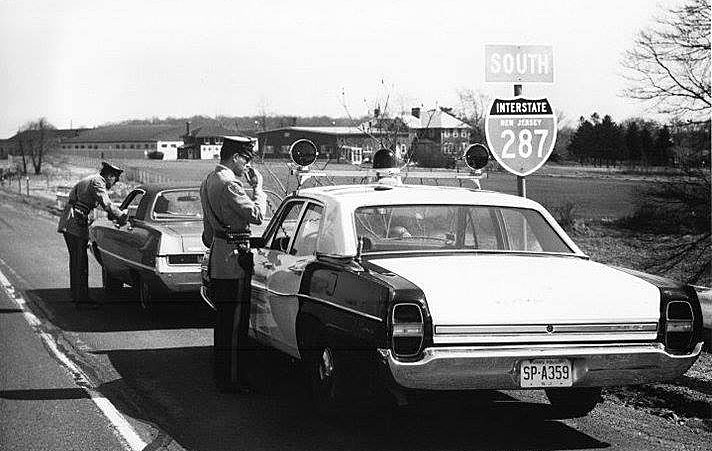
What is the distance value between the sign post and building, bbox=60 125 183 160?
433 ft

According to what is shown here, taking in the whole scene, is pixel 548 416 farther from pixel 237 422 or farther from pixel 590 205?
pixel 590 205

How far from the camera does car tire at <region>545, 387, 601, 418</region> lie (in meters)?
6.60

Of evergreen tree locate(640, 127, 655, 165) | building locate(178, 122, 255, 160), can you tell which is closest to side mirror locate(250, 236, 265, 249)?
evergreen tree locate(640, 127, 655, 165)

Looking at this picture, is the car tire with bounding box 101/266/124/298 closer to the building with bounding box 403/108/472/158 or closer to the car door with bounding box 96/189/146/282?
the car door with bounding box 96/189/146/282

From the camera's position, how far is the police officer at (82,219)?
12133 millimetres

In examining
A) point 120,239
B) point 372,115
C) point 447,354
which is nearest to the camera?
point 447,354

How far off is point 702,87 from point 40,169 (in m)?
65.6

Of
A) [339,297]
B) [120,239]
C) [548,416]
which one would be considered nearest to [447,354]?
[339,297]

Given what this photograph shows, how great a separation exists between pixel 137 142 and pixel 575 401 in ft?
492

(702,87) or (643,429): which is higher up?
(702,87)

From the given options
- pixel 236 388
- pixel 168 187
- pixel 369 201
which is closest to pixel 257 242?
pixel 236 388

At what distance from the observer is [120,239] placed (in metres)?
11.9

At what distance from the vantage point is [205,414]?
677 cm

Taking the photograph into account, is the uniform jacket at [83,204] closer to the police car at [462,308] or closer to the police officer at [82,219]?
the police officer at [82,219]
